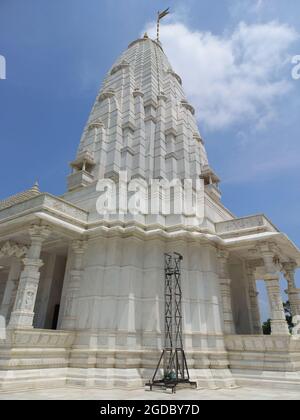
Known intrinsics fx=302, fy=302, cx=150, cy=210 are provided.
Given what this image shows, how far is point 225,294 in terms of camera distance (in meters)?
14.4

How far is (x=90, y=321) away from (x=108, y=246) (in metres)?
3.40

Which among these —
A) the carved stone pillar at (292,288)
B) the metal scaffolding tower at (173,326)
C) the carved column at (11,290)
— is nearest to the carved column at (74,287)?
the carved column at (11,290)

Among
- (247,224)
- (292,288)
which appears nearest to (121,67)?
(247,224)

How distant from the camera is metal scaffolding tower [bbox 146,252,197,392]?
11594 millimetres

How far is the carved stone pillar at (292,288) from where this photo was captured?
16.4 metres

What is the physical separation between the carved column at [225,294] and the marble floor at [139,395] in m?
3.23

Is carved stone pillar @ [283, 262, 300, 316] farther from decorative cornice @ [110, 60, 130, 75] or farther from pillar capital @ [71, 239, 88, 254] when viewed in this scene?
decorative cornice @ [110, 60, 130, 75]

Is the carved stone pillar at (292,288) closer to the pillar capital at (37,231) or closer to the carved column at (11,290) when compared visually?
the pillar capital at (37,231)

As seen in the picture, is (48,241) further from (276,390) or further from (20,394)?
(276,390)

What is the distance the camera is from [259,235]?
13.9 m

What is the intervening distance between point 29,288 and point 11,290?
484cm

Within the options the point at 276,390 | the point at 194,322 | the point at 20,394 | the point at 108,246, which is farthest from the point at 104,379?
the point at 276,390

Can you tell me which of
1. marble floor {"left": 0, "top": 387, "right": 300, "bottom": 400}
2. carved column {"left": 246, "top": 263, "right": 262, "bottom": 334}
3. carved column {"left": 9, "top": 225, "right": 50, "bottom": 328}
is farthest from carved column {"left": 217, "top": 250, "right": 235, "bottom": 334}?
carved column {"left": 9, "top": 225, "right": 50, "bottom": 328}

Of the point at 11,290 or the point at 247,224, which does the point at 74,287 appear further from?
the point at 247,224
